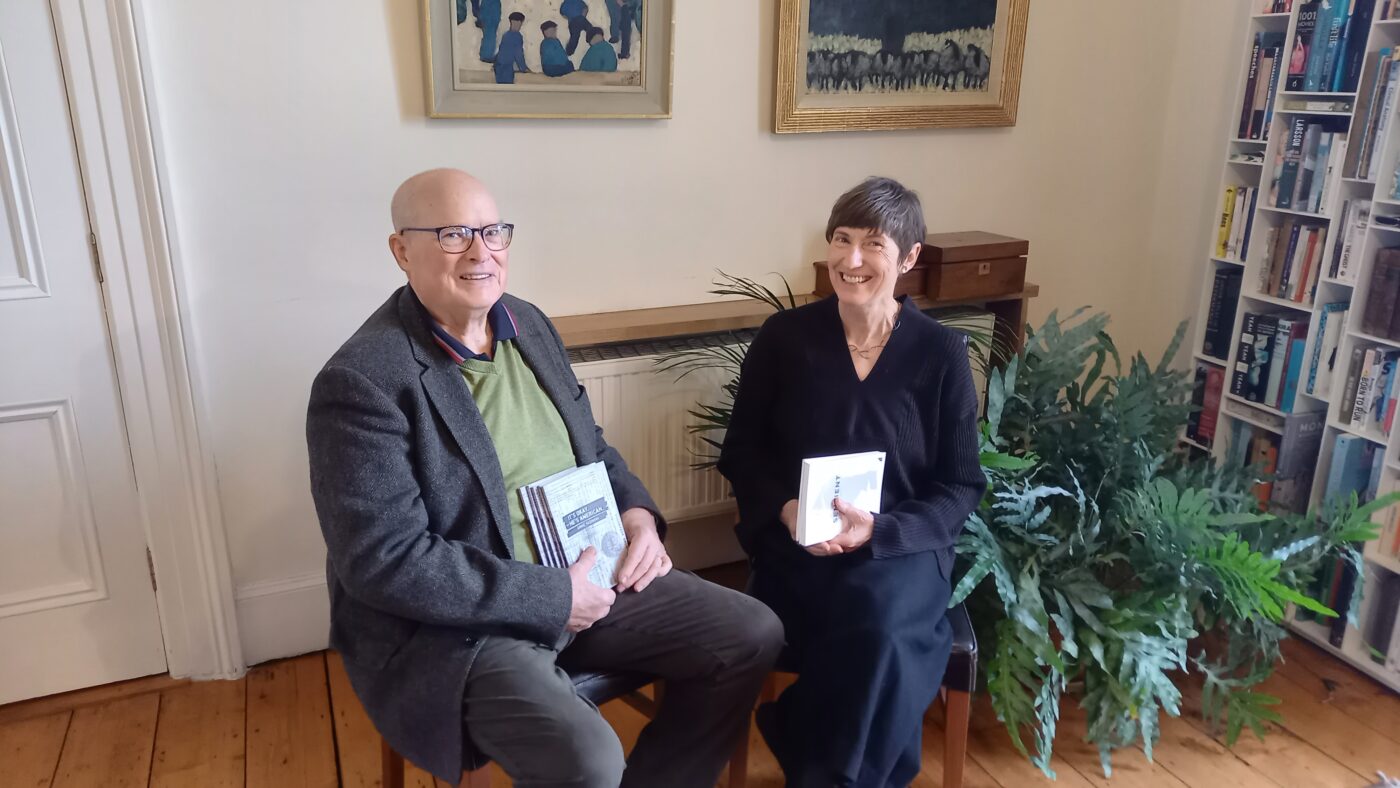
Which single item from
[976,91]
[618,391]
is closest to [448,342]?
[618,391]

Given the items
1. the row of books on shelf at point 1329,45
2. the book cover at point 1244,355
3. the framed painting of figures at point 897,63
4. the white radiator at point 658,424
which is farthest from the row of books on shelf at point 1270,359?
the white radiator at point 658,424

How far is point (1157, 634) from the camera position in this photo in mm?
1950

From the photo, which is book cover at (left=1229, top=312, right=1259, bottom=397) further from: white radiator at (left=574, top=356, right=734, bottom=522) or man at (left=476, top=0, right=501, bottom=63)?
man at (left=476, top=0, right=501, bottom=63)

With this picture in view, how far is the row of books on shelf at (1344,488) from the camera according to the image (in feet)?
7.39

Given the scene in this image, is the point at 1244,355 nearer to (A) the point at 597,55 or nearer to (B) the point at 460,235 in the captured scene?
(A) the point at 597,55

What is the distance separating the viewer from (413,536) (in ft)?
4.66

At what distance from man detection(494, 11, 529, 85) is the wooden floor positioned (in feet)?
4.63

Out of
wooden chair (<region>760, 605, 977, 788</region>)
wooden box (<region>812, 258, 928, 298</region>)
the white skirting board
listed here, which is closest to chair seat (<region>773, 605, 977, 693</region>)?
wooden chair (<region>760, 605, 977, 788</region>)

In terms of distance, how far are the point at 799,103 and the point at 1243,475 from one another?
140 cm

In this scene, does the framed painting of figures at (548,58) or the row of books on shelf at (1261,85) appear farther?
the row of books on shelf at (1261,85)

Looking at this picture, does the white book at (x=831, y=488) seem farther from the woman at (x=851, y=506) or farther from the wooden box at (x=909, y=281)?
the wooden box at (x=909, y=281)

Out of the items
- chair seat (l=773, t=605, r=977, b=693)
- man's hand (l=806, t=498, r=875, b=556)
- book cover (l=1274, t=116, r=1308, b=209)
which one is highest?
book cover (l=1274, t=116, r=1308, b=209)

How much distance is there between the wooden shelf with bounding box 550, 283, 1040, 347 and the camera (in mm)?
2215

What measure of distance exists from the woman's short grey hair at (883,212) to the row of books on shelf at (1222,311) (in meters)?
1.36
